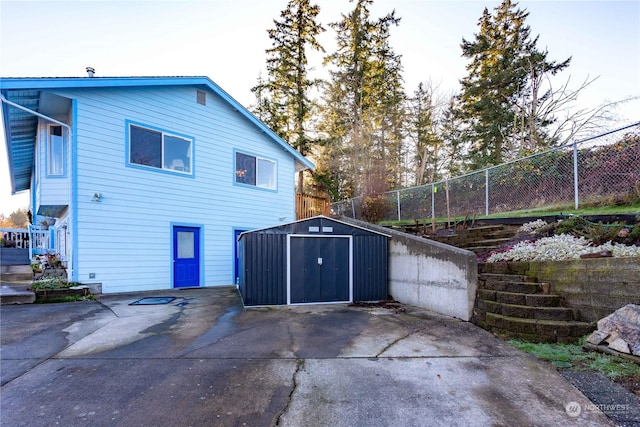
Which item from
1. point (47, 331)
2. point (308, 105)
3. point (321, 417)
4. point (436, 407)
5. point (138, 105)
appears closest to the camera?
point (321, 417)

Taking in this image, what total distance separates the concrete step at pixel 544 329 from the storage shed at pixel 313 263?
311cm

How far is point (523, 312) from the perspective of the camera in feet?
14.1

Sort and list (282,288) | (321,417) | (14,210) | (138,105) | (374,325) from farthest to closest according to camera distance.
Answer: (14,210), (138,105), (282,288), (374,325), (321,417)

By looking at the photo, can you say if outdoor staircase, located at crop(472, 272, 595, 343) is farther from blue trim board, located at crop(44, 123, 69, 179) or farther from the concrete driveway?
blue trim board, located at crop(44, 123, 69, 179)

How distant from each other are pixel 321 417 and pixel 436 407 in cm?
100

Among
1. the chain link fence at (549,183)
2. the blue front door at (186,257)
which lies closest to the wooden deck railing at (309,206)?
the chain link fence at (549,183)

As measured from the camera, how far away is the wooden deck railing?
1238 cm

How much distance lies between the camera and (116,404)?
8.27 ft

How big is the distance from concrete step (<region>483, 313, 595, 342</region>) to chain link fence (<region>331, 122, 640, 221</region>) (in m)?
3.38

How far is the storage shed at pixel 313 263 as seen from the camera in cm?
640

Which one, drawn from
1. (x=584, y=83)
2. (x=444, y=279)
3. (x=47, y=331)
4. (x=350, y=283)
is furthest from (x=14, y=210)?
(x=584, y=83)

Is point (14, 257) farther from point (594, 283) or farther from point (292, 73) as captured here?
point (594, 283)

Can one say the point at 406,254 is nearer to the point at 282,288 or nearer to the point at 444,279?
Answer: the point at 444,279

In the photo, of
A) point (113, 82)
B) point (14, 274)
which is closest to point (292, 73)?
point (113, 82)
